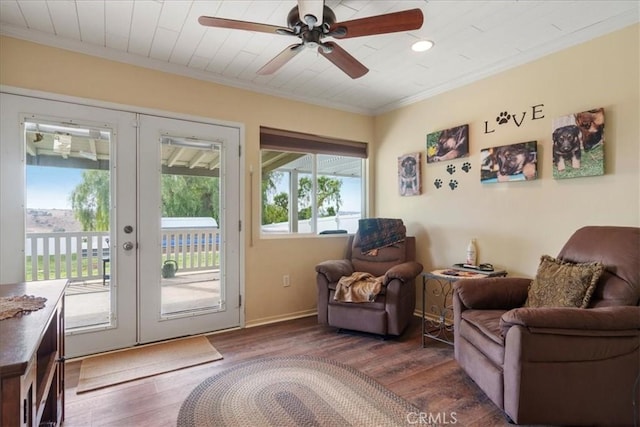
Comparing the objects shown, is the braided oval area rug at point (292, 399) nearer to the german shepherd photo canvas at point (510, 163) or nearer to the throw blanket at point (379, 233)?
the throw blanket at point (379, 233)

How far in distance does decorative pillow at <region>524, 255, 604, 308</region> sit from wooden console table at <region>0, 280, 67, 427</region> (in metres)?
2.51

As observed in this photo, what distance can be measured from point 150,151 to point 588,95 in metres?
3.51

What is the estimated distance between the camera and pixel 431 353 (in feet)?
8.72

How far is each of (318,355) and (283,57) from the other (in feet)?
7.46

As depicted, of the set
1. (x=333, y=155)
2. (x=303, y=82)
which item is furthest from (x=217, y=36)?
(x=333, y=155)

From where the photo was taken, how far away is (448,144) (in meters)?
3.30

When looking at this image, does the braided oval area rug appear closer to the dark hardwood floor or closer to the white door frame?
the dark hardwood floor

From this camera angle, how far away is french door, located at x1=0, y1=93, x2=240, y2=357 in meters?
2.41

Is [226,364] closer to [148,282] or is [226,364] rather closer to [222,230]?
[148,282]

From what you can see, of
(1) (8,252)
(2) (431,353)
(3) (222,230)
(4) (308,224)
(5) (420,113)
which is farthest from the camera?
(4) (308,224)

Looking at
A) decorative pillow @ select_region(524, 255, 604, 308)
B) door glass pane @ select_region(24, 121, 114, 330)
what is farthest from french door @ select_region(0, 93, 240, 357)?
decorative pillow @ select_region(524, 255, 604, 308)

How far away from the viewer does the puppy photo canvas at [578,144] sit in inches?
89.6

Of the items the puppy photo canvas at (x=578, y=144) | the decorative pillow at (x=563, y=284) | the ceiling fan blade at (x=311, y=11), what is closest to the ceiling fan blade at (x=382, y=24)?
the ceiling fan blade at (x=311, y=11)

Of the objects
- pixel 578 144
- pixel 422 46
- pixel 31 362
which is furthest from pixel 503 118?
pixel 31 362
